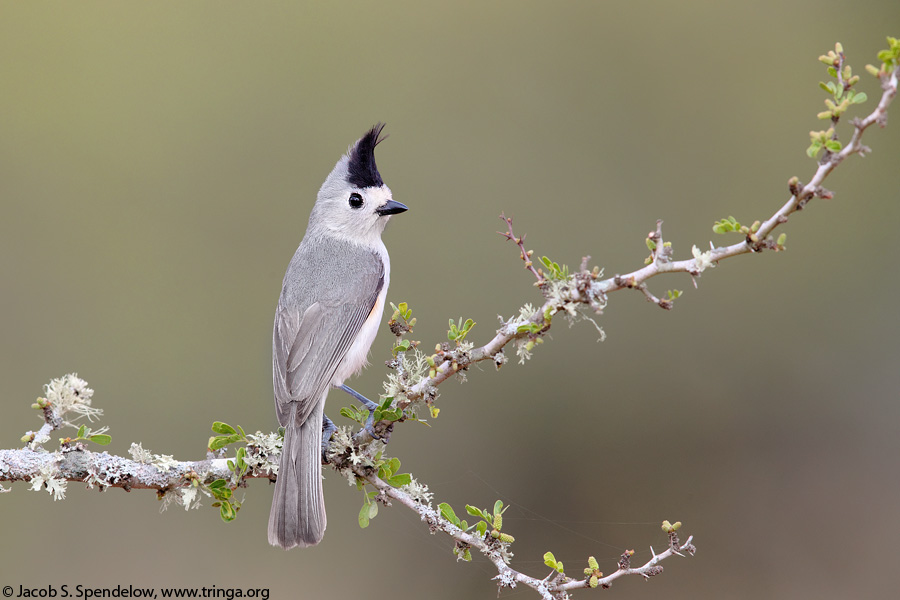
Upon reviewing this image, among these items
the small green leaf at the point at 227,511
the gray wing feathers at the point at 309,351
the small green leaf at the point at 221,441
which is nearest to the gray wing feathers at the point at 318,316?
the gray wing feathers at the point at 309,351

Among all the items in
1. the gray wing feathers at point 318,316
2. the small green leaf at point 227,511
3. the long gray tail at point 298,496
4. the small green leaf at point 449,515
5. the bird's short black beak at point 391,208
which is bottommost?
the small green leaf at point 449,515

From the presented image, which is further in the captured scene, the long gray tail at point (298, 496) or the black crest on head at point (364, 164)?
the black crest on head at point (364, 164)

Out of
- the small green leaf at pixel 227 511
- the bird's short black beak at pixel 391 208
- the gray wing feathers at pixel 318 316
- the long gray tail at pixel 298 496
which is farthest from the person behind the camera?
the bird's short black beak at pixel 391 208

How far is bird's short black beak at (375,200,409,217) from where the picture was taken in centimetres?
422

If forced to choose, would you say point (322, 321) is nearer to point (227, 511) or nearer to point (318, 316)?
point (318, 316)

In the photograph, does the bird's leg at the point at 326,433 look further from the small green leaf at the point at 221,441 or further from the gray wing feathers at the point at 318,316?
the small green leaf at the point at 221,441

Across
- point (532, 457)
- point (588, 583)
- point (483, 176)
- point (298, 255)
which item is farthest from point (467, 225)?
point (588, 583)

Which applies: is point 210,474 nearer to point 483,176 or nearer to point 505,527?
point 505,527

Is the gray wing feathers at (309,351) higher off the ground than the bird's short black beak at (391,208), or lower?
lower

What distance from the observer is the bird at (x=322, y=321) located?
3.20 metres

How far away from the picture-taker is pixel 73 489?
5789mm

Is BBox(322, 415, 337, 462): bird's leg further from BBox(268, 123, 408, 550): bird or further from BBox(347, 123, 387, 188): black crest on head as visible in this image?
BBox(347, 123, 387, 188): black crest on head

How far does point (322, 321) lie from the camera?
3795 millimetres

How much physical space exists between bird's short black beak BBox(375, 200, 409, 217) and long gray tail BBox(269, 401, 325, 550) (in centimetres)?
140
